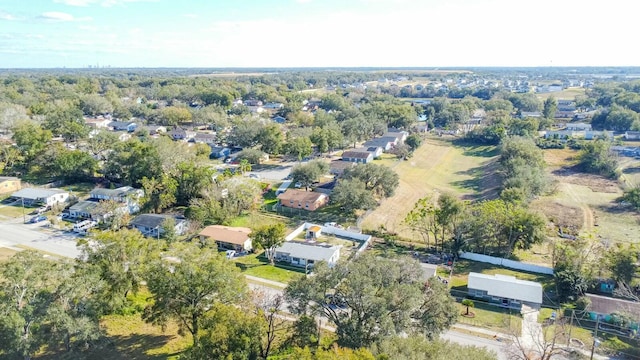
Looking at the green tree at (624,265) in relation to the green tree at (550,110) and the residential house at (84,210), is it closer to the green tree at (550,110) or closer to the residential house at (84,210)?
the residential house at (84,210)

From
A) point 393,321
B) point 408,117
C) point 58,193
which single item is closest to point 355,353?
point 393,321

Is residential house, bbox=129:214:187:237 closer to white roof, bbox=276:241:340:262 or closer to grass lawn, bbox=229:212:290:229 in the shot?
grass lawn, bbox=229:212:290:229

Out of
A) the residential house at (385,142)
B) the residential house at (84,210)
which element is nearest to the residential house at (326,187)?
the residential house at (84,210)

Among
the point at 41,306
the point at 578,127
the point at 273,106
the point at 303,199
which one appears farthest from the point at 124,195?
the point at 578,127

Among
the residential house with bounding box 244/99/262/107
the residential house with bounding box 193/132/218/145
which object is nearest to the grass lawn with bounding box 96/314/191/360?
the residential house with bounding box 193/132/218/145

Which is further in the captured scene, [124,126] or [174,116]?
[174,116]

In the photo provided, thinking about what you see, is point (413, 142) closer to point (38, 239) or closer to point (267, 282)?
point (267, 282)
